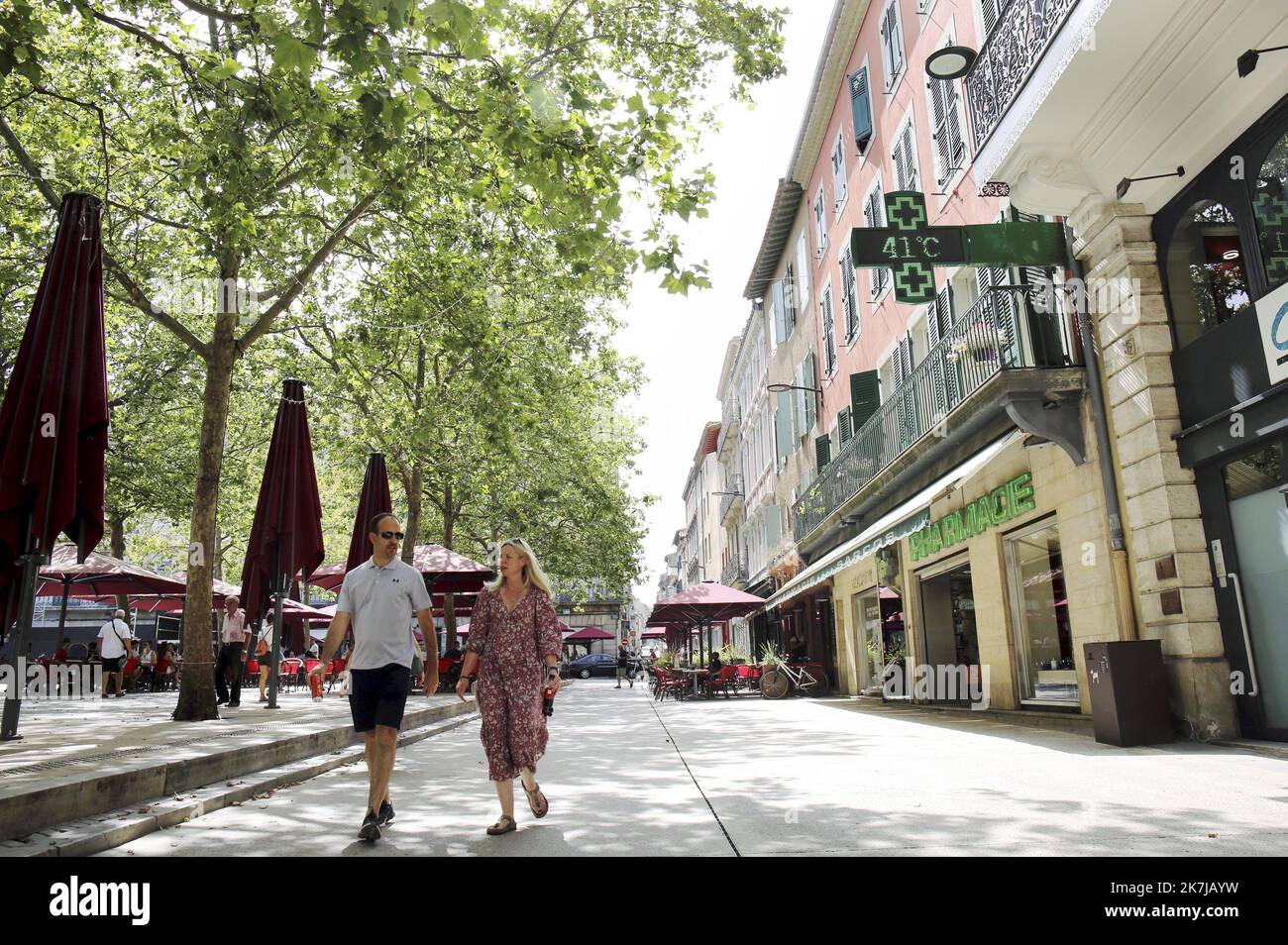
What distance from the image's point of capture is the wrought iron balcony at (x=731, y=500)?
1742 inches

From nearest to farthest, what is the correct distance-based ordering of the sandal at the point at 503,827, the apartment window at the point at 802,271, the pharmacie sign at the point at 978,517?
the sandal at the point at 503,827 < the pharmacie sign at the point at 978,517 < the apartment window at the point at 802,271

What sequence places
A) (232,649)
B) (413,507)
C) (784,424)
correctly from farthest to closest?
1. (784,424)
2. (413,507)
3. (232,649)

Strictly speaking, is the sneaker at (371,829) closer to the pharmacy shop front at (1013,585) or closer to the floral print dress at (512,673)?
the floral print dress at (512,673)

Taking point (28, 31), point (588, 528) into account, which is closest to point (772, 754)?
point (28, 31)

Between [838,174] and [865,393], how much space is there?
641 centimetres

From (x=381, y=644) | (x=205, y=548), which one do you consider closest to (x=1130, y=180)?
(x=381, y=644)

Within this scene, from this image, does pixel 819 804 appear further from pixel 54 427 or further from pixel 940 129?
pixel 940 129

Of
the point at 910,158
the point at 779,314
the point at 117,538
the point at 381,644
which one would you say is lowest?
the point at 381,644

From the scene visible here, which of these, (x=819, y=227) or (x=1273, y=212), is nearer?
(x=1273, y=212)

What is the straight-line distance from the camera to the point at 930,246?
10289mm

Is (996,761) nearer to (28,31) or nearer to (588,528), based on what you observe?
(28,31)

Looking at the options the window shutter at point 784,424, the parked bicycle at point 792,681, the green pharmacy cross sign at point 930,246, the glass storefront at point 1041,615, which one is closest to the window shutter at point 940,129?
the green pharmacy cross sign at point 930,246

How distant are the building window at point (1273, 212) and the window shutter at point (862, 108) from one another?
1169 cm

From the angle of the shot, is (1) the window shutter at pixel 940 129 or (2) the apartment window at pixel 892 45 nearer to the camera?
(1) the window shutter at pixel 940 129
